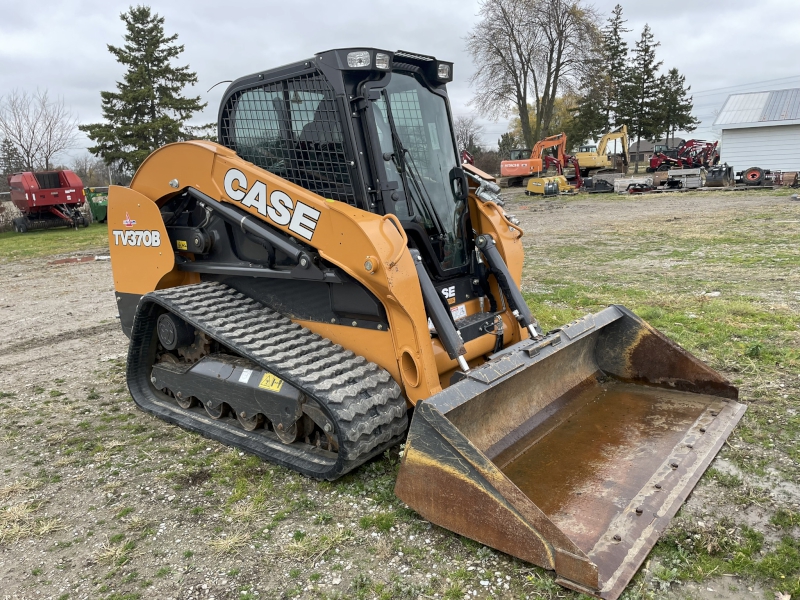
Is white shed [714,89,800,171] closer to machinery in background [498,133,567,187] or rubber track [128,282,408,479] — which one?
machinery in background [498,133,567,187]

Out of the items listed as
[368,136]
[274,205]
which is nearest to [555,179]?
[368,136]

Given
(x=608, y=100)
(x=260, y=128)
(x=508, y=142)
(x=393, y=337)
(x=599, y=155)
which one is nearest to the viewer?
(x=393, y=337)

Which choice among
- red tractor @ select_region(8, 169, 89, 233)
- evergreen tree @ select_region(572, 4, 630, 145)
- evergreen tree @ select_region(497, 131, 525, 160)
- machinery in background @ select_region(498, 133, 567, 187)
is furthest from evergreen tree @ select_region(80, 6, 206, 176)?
evergreen tree @ select_region(497, 131, 525, 160)

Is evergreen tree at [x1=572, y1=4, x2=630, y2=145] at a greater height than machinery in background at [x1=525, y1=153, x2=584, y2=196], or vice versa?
evergreen tree at [x1=572, y1=4, x2=630, y2=145]

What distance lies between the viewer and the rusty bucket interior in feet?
8.67

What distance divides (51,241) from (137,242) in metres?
15.6

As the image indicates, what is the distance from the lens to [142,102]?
29688 millimetres

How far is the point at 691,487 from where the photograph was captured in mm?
3107

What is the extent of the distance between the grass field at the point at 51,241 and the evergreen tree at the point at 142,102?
7909 mm

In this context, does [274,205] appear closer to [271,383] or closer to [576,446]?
[271,383]

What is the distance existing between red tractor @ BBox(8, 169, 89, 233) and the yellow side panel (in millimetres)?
18712

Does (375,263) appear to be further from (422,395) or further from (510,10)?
(510,10)

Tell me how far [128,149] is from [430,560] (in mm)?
31356

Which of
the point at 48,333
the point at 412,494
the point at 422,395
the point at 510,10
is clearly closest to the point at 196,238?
the point at 422,395
